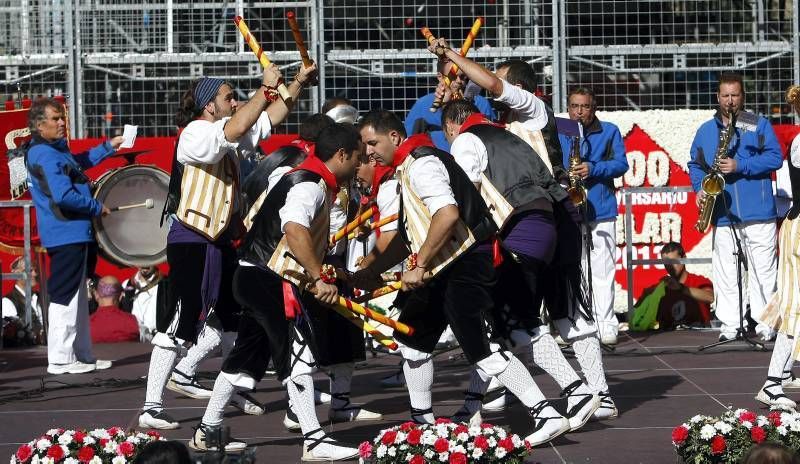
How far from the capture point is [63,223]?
36.3 ft

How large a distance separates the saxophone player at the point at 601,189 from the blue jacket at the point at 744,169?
0.64 m

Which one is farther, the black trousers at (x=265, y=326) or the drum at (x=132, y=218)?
the drum at (x=132, y=218)

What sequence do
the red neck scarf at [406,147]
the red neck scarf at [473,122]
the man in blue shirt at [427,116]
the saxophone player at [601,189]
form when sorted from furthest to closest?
1. the saxophone player at [601,189]
2. the man in blue shirt at [427,116]
3. the red neck scarf at [473,122]
4. the red neck scarf at [406,147]

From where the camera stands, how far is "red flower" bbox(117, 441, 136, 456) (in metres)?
6.19

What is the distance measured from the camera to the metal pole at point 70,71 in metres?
13.0

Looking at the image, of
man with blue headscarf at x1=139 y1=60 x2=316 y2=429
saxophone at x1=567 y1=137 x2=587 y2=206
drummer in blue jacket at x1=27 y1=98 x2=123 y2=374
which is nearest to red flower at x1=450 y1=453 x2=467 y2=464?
man with blue headscarf at x1=139 y1=60 x2=316 y2=429

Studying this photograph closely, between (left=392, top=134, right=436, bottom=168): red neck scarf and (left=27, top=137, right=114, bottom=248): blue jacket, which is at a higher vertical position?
(left=392, top=134, right=436, bottom=168): red neck scarf

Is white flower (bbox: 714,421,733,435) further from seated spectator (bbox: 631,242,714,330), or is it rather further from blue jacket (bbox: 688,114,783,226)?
seated spectator (bbox: 631,242,714,330)

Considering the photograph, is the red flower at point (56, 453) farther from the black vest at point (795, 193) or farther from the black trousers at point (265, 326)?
the black vest at point (795, 193)

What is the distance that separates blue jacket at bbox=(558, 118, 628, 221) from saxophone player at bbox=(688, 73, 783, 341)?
2.19 feet

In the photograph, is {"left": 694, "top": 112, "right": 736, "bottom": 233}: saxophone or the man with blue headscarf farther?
{"left": 694, "top": 112, "right": 736, "bottom": 233}: saxophone

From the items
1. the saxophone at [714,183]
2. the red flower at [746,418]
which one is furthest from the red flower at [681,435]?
the saxophone at [714,183]

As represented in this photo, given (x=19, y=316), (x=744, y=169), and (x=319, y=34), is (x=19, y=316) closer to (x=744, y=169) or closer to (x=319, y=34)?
(x=319, y=34)

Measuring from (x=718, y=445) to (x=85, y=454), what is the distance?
2770 millimetres
